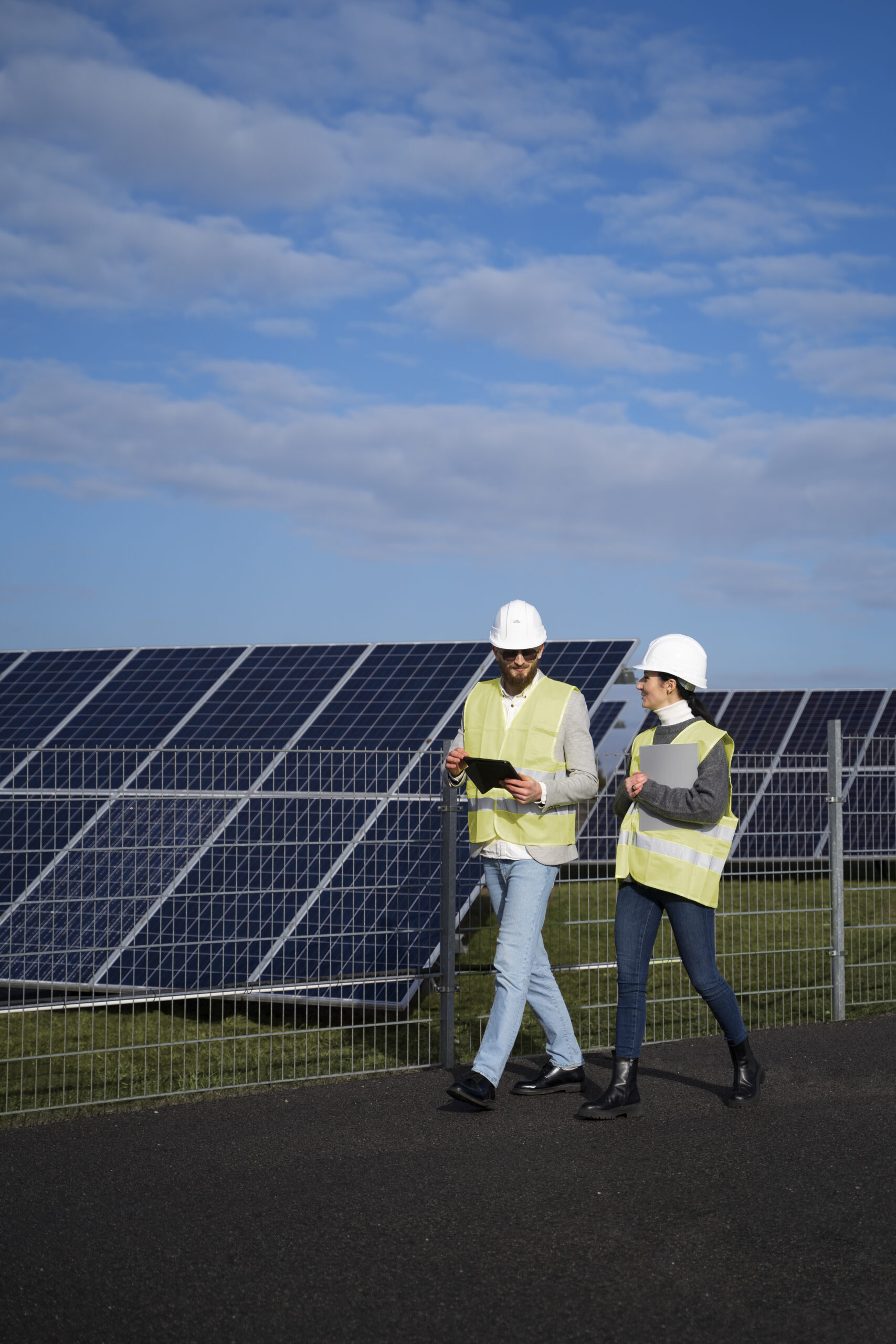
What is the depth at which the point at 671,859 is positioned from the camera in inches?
232

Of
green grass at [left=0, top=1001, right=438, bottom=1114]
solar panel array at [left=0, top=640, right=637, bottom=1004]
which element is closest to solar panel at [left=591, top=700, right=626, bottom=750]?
solar panel array at [left=0, top=640, right=637, bottom=1004]

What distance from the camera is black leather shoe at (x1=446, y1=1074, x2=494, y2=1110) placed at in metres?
5.92

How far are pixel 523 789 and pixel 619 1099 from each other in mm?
1520

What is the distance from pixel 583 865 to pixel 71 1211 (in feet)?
13.2

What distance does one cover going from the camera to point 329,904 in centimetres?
781

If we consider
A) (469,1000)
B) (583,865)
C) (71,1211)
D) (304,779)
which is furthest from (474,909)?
(71,1211)

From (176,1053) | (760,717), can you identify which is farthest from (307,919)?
(760,717)

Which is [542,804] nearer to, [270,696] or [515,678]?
[515,678]

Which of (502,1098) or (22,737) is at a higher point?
(22,737)

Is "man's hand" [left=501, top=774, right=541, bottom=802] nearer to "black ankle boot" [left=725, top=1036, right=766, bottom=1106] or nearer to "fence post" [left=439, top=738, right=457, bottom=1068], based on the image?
"fence post" [left=439, top=738, right=457, bottom=1068]

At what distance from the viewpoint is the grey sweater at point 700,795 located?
5.82m

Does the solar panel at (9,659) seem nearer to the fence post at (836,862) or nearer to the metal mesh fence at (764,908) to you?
the metal mesh fence at (764,908)

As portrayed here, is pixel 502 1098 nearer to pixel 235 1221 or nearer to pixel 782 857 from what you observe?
pixel 235 1221

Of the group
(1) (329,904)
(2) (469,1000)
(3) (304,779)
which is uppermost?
(3) (304,779)
